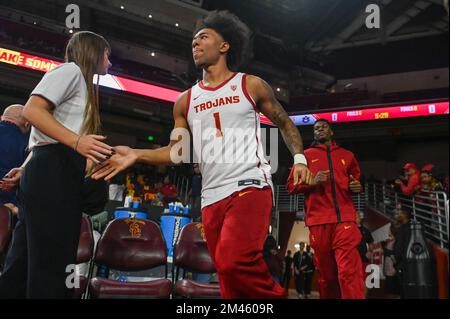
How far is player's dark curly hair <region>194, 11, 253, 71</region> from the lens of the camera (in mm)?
2916

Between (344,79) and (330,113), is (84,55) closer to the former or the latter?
(330,113)

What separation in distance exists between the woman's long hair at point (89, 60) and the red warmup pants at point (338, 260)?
2.47 meters

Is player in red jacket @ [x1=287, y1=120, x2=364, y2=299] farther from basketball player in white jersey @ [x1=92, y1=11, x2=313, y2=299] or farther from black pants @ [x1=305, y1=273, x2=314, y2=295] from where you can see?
black pants @ [x1=305, y1=273, x2=314, y2=295]

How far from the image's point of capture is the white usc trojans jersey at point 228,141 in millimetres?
2361

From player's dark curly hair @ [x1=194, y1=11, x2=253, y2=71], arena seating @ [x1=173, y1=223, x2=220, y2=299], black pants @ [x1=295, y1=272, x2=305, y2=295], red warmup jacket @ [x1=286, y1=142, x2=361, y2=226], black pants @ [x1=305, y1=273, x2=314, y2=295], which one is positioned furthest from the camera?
black pants @ [x1=295, y1=272, x2=305, y2=295]

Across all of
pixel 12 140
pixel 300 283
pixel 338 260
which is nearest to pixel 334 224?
pixel 338 260

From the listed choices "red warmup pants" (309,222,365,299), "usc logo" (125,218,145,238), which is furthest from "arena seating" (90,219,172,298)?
"red warmup pants" (309,222,365,299)

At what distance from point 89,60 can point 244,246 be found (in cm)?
123

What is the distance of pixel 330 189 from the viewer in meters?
3.99

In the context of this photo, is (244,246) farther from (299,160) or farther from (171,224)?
(171,224)

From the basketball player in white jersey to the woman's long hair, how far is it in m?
0.20

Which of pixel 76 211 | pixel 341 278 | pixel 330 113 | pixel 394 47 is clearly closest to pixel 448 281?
pixel 341 278

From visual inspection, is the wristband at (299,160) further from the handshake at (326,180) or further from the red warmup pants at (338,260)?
the red warmup pants at (338,260)

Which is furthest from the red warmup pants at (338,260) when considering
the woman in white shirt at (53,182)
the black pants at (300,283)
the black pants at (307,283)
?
the black pants at (300,283)
